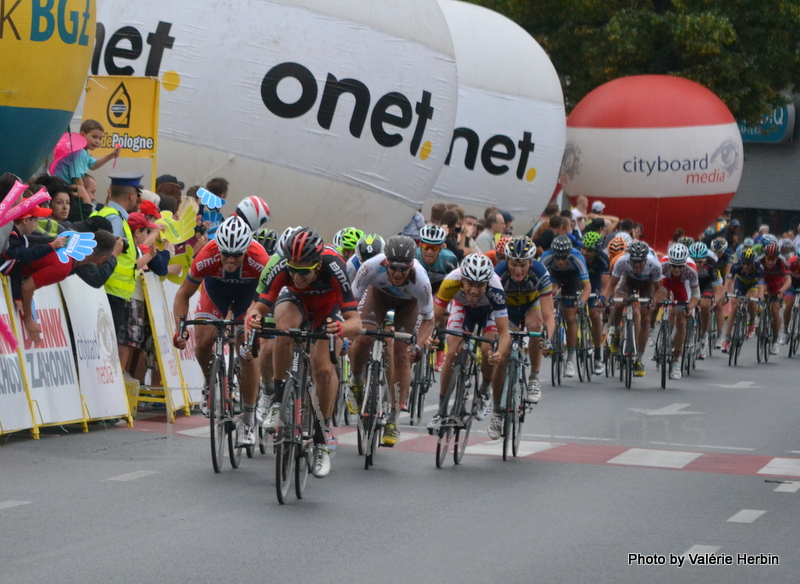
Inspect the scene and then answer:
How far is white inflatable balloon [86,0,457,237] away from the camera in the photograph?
16375 mm

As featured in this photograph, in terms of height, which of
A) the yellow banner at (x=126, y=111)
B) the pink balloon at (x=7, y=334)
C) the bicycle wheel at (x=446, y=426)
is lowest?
the bicycle wheel at (x=446, y=426)

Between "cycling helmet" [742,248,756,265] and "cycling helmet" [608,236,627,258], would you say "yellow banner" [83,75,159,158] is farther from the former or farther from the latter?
"cycling helmet" [742,248,756,265]

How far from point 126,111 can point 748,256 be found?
11249 millimetres

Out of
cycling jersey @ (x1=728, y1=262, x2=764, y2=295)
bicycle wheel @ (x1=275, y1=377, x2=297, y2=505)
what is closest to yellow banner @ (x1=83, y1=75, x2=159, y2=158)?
bicycle wheel @ (x1=275, y1=377, x2=297, y2=505)

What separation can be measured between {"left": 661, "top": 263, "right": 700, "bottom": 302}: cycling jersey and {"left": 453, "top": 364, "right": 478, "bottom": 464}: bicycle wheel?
804 centimetres

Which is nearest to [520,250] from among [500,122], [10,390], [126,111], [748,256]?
[10,390]

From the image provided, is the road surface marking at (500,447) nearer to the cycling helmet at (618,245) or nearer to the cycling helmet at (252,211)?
the cycling helmet at (252,211)

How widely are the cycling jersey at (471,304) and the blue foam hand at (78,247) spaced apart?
2.89m

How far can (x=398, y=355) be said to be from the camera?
36.1 feet

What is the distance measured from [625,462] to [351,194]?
7.97 meters

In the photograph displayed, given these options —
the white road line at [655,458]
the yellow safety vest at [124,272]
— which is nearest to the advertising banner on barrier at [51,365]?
the yellow safety vest at [124,272]

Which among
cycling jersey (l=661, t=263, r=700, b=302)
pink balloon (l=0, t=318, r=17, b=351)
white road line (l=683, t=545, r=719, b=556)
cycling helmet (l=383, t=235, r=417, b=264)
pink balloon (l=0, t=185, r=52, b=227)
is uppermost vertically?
pink balloon (l=0, t=185, r=52, b=227)

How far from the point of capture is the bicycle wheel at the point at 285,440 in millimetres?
8023

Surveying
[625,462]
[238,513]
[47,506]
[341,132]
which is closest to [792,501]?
[625,462]
